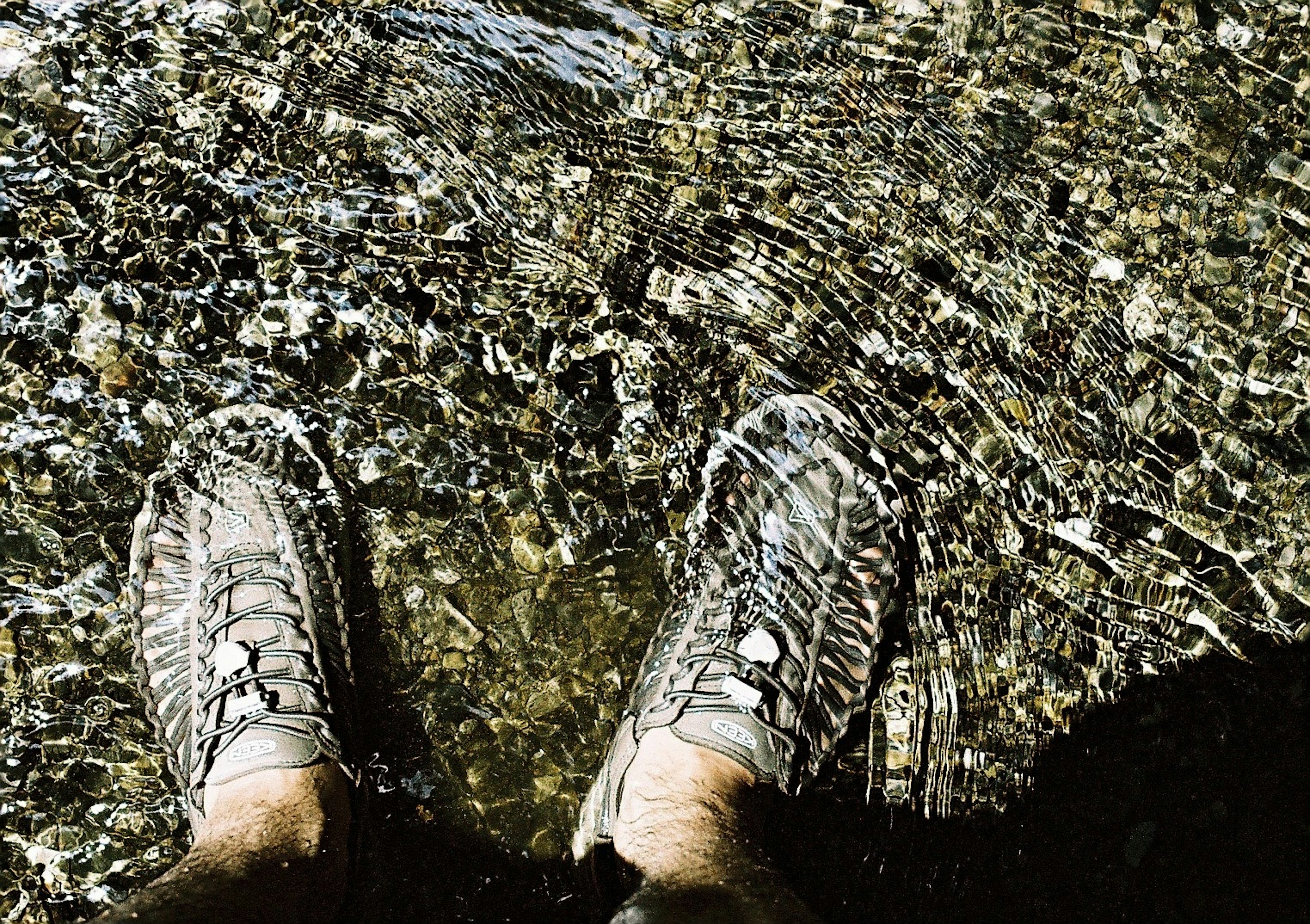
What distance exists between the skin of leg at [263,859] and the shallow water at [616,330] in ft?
0.84

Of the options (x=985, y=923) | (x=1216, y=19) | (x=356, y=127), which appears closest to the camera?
(x=985, y=923)

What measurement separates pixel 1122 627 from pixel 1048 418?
612 mm

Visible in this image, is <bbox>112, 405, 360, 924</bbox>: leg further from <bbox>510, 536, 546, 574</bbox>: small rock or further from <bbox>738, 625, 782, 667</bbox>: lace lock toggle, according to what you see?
<bbox>738, 625, 782, 667</bbox>: lace lock toggle

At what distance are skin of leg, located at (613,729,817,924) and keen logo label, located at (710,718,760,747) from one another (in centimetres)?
5

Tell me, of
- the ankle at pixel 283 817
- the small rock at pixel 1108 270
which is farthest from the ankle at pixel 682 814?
the small rock at pixel 1108 270

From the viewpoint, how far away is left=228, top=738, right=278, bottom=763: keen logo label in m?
2.14

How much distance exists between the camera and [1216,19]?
267cm

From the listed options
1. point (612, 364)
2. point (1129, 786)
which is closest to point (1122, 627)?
point (1129, 786)

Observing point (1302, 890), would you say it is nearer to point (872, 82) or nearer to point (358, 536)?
point (872, 82)

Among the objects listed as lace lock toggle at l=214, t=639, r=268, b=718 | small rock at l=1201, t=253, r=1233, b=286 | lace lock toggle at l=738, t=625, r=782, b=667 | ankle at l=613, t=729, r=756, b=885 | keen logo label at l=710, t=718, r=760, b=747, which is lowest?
lace lock toggle at l=214, t=639, r=268, b=718

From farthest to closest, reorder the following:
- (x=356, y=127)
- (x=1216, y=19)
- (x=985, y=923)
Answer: (x=1216, y=19)
(x=356, y=127)
(x=985, y=923)

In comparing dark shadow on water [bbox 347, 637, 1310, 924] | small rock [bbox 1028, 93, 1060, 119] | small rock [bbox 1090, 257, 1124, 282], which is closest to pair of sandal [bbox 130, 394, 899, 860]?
dark shadow on water [bbox 347, 637, 1310, 924]

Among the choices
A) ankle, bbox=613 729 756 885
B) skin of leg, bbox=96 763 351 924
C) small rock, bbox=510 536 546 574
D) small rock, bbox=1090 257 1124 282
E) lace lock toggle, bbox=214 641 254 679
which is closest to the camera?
skin of leg, bbox=96 763 351 924

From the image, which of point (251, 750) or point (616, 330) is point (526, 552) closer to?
point (616, 330)
